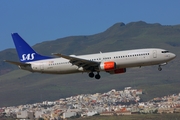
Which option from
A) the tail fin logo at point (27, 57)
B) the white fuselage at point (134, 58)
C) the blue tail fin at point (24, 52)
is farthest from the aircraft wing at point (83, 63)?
the tail fin logo at point (27, 57)

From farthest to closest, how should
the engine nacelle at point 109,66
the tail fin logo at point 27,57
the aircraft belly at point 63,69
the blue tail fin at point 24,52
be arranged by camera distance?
the tail fin logo at point 27,57, the blue tail fin at point 24,52, the aircraft belly at point 63,69, the engine nacelle at point 109,66

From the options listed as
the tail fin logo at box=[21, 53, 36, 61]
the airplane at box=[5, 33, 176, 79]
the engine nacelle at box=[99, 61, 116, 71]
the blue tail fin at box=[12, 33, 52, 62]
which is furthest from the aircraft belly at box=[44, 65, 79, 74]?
the tail fin logo at box=[21, 53, 36, 61]

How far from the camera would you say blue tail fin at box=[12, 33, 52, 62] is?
320 ft

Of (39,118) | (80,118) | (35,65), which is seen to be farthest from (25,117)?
(35,65)

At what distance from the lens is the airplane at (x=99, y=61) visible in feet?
290

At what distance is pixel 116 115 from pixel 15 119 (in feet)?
115

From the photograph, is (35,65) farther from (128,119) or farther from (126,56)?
(128,119)

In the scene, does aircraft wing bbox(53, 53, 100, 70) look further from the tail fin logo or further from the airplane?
the tail fin logo

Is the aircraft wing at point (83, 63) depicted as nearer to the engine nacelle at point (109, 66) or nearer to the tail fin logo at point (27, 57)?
the engine nacelle at point (109, 66)

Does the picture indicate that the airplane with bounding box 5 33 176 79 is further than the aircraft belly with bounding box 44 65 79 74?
No

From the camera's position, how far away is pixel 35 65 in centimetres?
9519

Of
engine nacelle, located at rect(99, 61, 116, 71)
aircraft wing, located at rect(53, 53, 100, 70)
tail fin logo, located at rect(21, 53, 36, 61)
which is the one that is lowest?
engine nacelle, located at rect(99, 61, 116, 71)

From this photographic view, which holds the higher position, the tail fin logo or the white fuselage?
the tail fin logo

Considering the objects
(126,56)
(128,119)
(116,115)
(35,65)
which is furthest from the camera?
(116,115)
